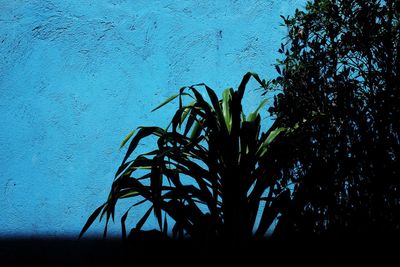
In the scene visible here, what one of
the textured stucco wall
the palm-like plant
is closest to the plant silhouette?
the palm-like plant

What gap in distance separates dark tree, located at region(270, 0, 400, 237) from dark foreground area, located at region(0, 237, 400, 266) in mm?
62

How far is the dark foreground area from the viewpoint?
85.3 inches

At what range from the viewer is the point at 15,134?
2.75m

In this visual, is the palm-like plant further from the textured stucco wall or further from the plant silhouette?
the textured stucco wall

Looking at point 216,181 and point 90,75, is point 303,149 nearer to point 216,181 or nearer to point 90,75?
point 216,181

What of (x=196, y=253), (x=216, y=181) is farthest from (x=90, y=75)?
(x=196, y=253)

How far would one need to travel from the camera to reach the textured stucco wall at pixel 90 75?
8.86ft

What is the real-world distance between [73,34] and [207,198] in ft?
4.20

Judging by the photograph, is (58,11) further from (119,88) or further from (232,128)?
(232,128)

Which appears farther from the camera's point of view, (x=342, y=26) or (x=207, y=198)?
(x=342, y=26)

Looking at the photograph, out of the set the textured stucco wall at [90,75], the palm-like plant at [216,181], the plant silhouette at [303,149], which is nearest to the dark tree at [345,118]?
the plant silhouette at [303,149]

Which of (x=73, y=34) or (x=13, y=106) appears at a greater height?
(x=73, y=34)

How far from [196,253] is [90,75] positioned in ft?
3.91

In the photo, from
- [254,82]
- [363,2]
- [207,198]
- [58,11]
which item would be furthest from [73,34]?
[363,2]
